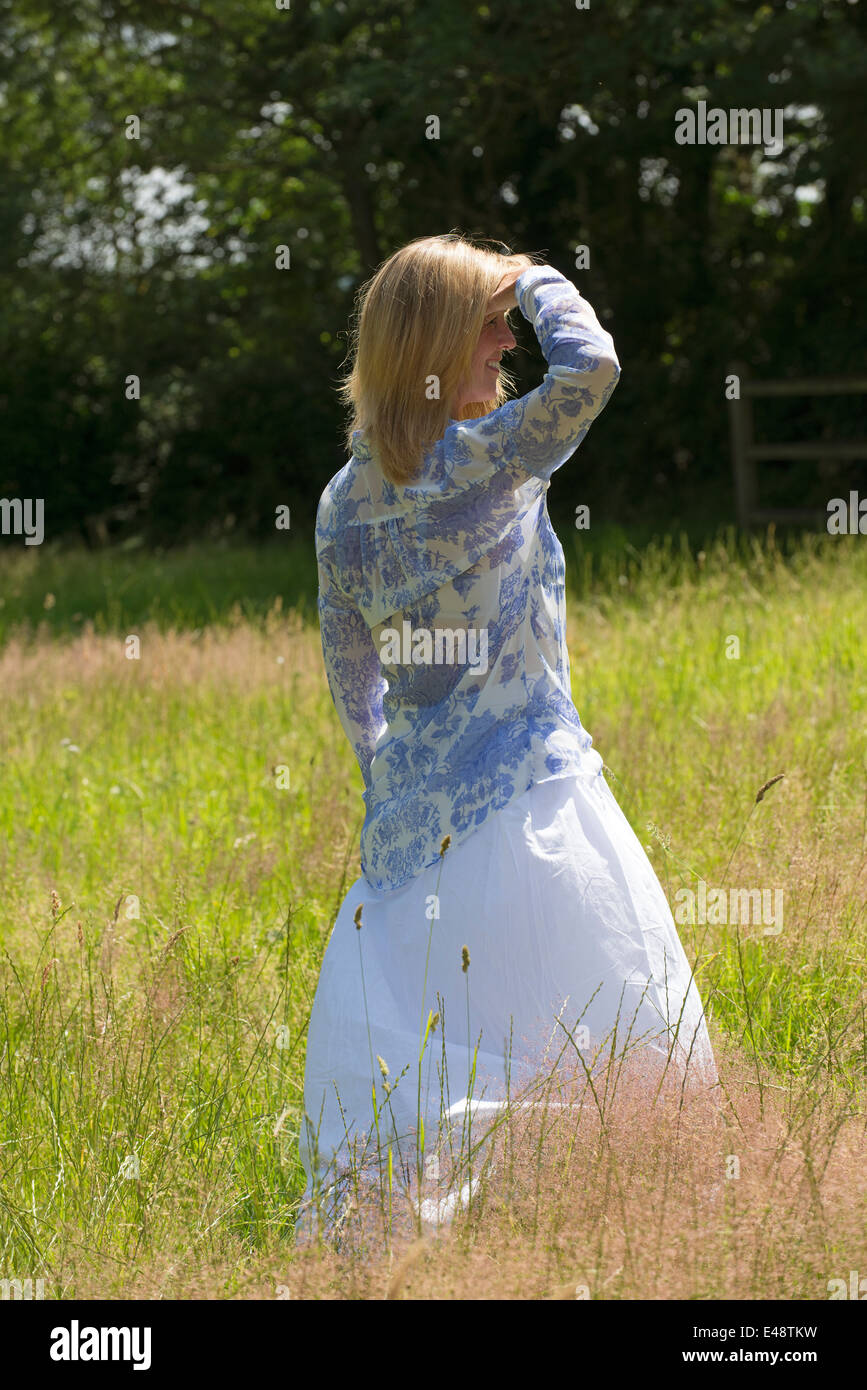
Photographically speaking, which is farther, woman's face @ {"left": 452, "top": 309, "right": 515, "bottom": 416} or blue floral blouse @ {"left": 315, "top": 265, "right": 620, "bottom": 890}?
woman's face @ {"left": 452, "top": 309, "right": 515, "bottom": 416}

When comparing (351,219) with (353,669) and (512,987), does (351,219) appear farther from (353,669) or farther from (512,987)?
(512,987)

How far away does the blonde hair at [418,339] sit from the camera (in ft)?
7.41

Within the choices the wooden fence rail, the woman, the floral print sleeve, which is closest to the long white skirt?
the woman

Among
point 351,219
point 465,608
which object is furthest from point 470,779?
point 351,219

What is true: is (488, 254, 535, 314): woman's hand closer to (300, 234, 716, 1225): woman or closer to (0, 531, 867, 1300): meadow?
(300, 234, 716, 1225): woman

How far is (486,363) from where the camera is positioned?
92.8 inches

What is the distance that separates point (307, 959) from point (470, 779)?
1488 millimetres

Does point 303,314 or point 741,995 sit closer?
point 741,995

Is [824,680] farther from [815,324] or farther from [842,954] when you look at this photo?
Answer: [815,324]

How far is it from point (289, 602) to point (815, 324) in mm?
7192

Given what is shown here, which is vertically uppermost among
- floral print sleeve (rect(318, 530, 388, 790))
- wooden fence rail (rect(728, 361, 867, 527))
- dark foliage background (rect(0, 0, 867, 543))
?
dark foliage background (rect(0, 0, 867, 543))

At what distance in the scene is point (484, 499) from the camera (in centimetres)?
229

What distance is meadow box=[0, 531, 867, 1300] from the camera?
6.45 feet

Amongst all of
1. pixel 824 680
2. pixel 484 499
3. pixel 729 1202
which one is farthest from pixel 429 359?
pixel 824 680
